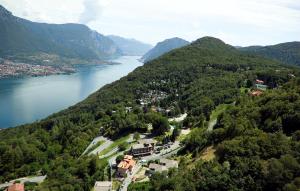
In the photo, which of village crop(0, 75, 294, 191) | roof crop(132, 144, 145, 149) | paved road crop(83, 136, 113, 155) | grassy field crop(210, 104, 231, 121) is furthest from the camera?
grassy field crop(210, 104, 231, 121)

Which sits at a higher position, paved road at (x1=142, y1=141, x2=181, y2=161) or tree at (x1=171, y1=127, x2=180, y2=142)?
tree at (x1=171, y1=127, x2=180, y2=142)

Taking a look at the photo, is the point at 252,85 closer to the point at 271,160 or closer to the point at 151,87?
the point at 151,87

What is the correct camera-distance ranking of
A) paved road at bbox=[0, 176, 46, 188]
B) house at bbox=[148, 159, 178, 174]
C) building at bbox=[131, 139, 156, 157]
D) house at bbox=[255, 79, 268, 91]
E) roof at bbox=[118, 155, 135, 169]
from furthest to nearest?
house at bbox=[255, 79, 268, 91] < building at bbox=[131, 139, 156, 157] < paved road at bbox=[0, 176, 46, 188] < roof at bbox=[118, 155, 135, 169] < house at bbox=[148, 159, 178, 174]

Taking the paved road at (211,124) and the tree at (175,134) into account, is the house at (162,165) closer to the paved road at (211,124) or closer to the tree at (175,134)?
the tree at (175,134)

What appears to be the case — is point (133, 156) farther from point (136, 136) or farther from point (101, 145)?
point (101, 145)

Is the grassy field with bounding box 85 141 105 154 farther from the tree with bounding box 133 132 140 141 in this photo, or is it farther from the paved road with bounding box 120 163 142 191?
the paved road with bounding box 120 163 142 191

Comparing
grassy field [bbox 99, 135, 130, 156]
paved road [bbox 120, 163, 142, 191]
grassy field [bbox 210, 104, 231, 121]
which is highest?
grassy field [bbox 210, 104, 231, 121]

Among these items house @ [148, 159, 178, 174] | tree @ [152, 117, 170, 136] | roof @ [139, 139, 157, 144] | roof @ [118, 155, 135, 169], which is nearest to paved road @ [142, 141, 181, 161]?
roof @ [139, 139, 157, 144]
